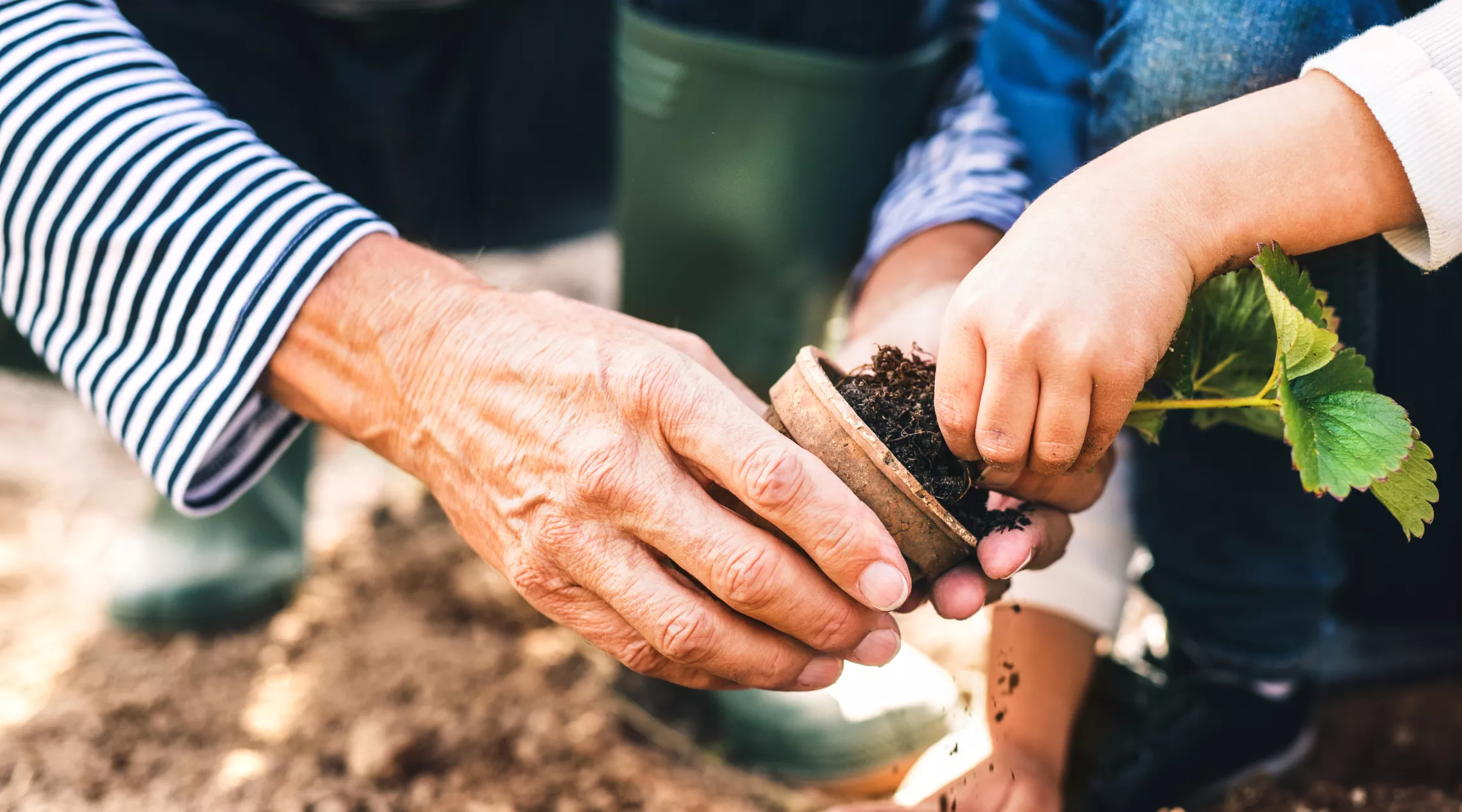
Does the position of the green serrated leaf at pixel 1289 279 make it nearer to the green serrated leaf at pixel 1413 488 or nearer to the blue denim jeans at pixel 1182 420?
the green serrated leaf at pixel 1413 488

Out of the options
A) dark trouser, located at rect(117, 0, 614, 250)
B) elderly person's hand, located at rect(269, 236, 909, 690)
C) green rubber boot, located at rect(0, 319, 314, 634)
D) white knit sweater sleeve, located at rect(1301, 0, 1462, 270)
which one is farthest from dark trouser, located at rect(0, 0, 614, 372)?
white knit sweater sleeve, located at rect(1301, 0, 1462, 270)

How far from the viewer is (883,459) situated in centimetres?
95

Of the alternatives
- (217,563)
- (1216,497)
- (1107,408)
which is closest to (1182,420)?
(1216,497)

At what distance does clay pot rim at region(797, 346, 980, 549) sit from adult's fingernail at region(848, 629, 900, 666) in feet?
0.54

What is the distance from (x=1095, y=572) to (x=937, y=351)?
0.52m

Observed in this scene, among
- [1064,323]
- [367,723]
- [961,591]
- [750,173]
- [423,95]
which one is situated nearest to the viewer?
[1064,323]

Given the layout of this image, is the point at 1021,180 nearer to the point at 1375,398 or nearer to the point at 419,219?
the point at 1375,398

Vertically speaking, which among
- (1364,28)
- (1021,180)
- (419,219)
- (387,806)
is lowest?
(387,806)

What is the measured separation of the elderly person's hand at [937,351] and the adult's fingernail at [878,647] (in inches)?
2.2

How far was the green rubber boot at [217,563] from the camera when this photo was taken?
1798mm

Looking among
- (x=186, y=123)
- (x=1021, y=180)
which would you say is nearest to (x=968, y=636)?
(x=1021, y=180)

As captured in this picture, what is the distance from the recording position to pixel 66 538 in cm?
200

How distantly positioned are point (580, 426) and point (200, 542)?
1.26m

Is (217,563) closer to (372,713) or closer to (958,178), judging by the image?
(372,713)
